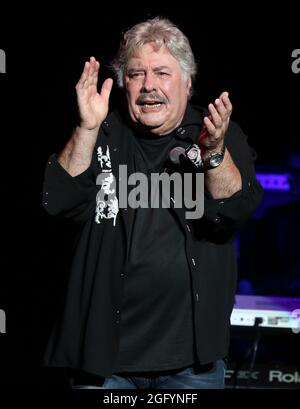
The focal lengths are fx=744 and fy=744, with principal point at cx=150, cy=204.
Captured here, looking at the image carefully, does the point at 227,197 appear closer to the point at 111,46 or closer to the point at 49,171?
the point at 49,171

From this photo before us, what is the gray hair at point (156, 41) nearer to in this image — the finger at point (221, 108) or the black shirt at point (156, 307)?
the finger at point (221, 108)

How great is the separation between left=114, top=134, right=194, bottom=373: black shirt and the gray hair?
1.89 feet

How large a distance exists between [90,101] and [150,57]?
0.26 m

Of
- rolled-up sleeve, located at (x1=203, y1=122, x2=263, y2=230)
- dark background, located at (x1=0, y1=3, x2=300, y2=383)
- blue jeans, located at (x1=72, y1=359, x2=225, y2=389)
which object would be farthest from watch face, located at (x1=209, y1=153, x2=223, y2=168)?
dark background, located at (x1=0, y1=3, x2=300, y2=383)

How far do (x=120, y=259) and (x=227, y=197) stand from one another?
36 cm

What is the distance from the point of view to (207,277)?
220 cm

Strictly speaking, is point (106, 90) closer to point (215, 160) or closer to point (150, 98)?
point (150, 98)

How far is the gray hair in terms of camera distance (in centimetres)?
236

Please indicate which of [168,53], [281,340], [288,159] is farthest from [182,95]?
[281,340]

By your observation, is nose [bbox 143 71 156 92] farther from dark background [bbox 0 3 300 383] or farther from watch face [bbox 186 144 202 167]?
dark background [bbox 0 3 300 383]

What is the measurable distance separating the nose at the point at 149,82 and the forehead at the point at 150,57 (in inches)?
1.3

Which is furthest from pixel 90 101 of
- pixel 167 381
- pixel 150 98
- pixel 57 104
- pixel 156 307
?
pixel 57 104

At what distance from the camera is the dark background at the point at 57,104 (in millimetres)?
3654

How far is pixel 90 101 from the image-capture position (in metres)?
2.23
